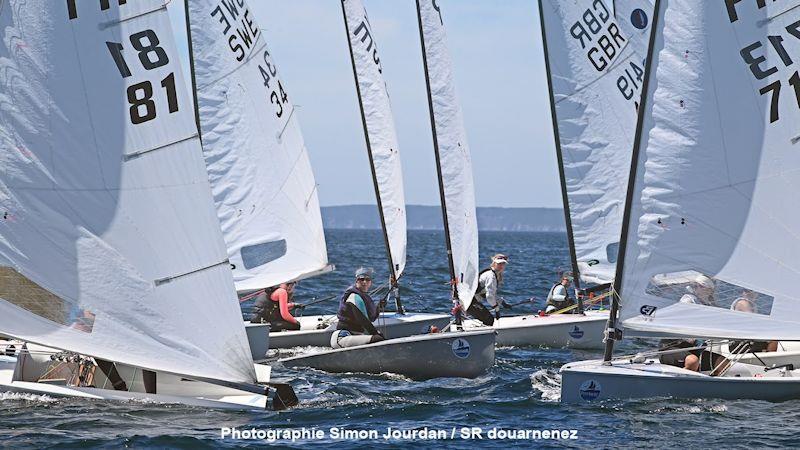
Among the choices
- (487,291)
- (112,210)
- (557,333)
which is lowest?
(557,333)

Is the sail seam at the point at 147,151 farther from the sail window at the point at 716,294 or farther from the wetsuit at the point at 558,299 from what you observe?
the wetsuit at the point at 558,299

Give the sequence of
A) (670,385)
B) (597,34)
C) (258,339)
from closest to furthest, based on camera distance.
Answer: (670,385), (258,339), (597,34)

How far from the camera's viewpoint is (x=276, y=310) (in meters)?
17.4

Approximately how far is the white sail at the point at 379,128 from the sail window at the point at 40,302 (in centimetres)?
783

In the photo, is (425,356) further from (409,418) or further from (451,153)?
(451,153)

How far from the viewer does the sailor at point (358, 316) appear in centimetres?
1449

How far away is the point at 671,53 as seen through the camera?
11922 mm

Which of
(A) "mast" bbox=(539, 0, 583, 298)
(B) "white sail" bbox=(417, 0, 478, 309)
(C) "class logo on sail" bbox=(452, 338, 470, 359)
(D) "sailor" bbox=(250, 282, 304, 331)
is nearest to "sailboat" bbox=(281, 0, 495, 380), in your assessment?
(B) "white sail" bbox=(417, 0, 478, 309)

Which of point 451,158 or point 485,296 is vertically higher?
point 451,158

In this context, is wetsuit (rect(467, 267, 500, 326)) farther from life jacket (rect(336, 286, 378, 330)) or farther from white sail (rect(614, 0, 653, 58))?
white sail (rect(614, 0, 653, 58))

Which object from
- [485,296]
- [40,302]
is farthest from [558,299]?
[40,302]

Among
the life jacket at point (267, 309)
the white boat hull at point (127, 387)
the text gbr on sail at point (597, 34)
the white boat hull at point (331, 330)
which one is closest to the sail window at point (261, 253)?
the life jacket at point (267, 309)

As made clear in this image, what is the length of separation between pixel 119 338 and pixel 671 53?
18.2 ft

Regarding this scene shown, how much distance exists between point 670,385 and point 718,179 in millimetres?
1946
